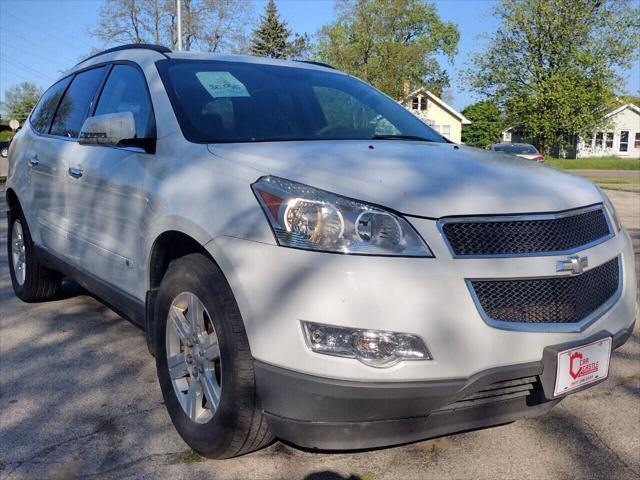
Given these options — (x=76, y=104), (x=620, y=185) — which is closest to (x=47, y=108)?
(x=76, y=104)

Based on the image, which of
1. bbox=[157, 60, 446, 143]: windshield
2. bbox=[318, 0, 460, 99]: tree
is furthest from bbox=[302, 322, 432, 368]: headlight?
bbox=[318, 0, 460, 99]: tree

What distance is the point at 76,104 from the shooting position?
4.45m

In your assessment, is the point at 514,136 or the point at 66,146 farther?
the point at 514,136

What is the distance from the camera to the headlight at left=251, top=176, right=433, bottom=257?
220 centimetres


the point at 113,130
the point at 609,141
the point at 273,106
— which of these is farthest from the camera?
the point at 609,141

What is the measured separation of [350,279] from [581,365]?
0.98 m

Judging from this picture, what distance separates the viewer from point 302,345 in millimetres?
2150

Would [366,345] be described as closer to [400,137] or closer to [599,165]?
[400,137]

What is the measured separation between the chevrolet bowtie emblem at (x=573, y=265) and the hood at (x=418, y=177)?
21 centimetres

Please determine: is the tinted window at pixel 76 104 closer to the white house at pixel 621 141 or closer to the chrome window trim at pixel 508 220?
the chrome window trim at pixel 508 220

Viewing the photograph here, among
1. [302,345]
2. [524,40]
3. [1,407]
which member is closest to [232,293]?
[302,345]

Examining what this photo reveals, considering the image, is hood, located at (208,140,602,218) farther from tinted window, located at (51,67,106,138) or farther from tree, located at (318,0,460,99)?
tree, located at (318,0,460,99)

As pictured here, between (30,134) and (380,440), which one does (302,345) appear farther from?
(30,134)

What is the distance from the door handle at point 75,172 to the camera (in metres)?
3.82
